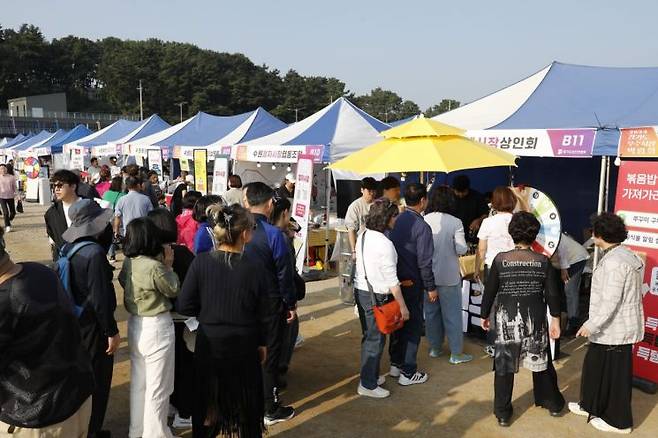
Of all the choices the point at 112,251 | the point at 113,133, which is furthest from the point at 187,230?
the point at 113,133

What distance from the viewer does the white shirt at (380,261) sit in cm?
359

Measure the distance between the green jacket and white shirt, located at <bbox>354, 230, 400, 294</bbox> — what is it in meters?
1.34

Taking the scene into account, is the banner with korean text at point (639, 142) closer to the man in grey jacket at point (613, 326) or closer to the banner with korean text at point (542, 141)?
the banner with korean text at point (542, 141)

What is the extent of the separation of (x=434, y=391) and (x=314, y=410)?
3.24 feet

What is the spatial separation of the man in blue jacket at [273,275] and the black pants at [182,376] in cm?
50

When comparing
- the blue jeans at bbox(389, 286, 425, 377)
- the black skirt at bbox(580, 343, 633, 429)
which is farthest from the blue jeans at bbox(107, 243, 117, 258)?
the black skirt at bbox(580, 343, 633, 429)

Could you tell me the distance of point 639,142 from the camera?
423cm

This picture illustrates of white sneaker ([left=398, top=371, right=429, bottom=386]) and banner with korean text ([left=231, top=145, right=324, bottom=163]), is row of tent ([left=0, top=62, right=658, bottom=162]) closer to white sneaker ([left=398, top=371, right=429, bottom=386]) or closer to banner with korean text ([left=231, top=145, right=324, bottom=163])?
banner with korean text ([left=231, top=145, right=324, bottom=163])

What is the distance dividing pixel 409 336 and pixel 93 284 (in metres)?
2.39

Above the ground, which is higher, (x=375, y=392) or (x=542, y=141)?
(x=542, y=141)

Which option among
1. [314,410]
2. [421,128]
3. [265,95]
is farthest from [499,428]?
[265,95]

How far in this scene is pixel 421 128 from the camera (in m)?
5.05

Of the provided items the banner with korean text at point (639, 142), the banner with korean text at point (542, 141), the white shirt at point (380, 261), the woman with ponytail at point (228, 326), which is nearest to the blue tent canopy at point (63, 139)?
the banner with korean text at point (542, 141)

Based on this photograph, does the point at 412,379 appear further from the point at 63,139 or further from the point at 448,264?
the point at 63,139
